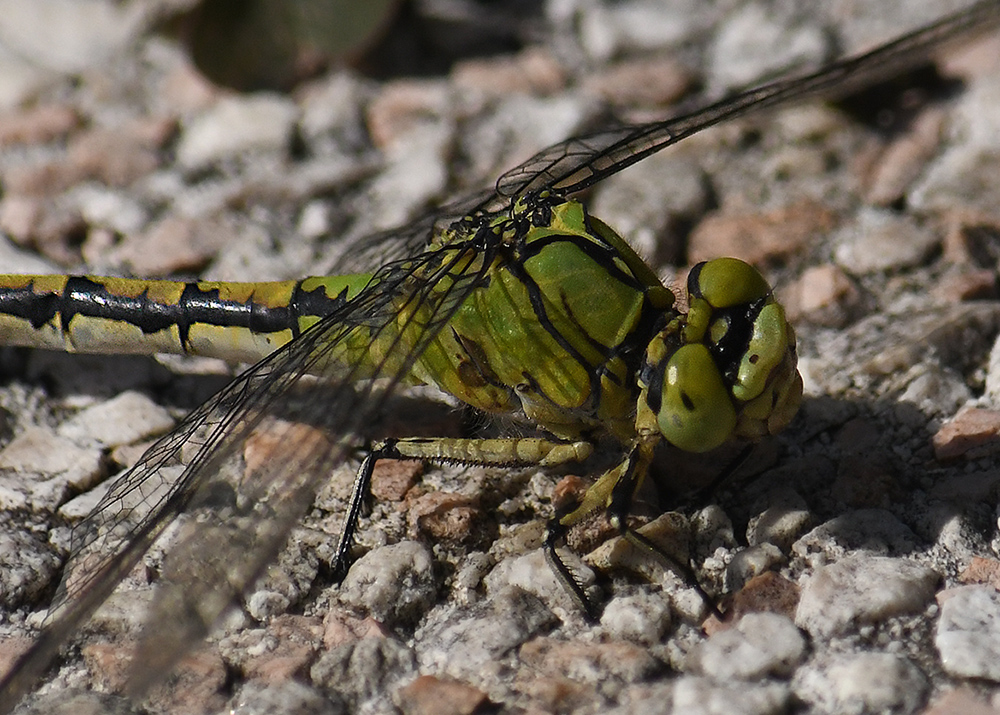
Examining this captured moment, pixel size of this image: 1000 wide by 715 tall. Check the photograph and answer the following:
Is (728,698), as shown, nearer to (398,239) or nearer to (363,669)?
(363,669)

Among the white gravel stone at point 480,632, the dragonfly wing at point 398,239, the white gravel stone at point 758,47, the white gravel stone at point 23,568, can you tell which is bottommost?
the white gravel stone at point 480,632

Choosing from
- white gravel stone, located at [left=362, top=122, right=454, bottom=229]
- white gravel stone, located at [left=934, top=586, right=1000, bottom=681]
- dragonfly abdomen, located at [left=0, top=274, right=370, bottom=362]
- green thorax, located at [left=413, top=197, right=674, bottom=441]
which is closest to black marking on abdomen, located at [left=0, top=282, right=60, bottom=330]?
dragonfly abdomen, located at [left=0, top=274, right=370, bottom=362]

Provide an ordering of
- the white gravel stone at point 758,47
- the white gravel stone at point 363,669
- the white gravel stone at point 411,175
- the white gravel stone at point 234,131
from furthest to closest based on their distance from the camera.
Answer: the white gravel stone at point 758,47, the white gravel stone at point 234,131, the white gravel stone at point 411,175, the white gravel stone at point 363,669

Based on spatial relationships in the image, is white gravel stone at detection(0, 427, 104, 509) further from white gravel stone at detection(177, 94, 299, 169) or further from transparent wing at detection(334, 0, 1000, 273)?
white gravel stone at detection(177, 94, 299, 169)

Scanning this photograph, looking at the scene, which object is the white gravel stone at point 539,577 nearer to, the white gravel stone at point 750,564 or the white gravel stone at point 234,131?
the white gravel stone at point 750,564

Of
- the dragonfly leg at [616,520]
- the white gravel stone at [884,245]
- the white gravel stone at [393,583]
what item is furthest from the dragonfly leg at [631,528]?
the white gravel stone at [884,245]

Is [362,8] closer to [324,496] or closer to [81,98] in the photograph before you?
[81,98]

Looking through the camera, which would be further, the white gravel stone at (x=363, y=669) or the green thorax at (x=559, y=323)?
the green thorax at (x=559, y=323)

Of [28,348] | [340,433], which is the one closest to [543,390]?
[340,433]
